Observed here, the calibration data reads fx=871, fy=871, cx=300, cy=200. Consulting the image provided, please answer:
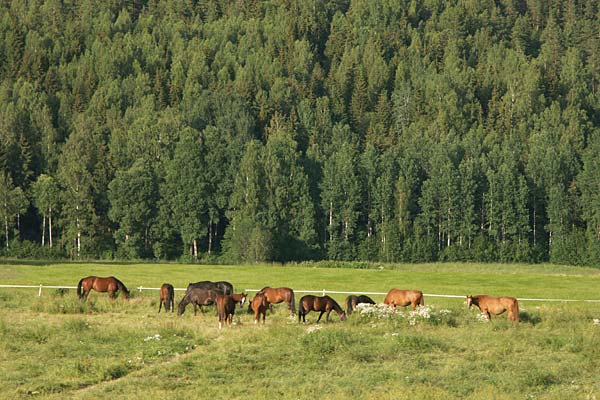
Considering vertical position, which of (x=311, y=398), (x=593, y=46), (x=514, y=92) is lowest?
(x=311, y=398)

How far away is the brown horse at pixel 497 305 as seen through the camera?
120 feet

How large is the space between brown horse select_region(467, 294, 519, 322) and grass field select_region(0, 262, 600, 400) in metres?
0.55

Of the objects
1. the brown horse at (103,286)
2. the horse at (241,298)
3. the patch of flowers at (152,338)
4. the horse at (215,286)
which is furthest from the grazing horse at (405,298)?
the brown horse at (103,286)

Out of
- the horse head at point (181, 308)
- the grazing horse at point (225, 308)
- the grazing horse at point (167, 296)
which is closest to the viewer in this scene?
the grazing horse at point (225, 308)

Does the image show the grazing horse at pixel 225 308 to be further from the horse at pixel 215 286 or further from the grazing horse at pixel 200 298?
the horse at pixel 215 286

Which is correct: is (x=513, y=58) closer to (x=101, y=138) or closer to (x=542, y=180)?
(x=542, y=180)

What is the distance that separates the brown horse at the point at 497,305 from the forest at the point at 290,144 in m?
62.2

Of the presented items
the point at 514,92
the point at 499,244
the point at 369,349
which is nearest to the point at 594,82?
the point at 514,92

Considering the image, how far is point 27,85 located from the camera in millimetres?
143125

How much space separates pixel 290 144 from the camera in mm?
117250

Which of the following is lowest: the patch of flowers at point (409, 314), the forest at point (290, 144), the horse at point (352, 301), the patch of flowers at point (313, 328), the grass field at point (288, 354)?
the grass field at point (288, 354)

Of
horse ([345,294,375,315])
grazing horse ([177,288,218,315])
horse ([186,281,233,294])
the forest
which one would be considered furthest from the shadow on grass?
the forest

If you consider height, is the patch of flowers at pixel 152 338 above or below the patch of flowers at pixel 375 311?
below

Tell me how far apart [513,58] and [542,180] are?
5479 cm
